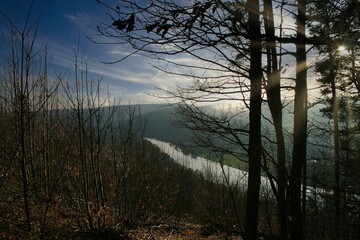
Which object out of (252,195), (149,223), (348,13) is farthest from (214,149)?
(149,223)

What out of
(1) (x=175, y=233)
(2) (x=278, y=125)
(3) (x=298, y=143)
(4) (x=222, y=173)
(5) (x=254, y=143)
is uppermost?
(2) (x=278, y=125)

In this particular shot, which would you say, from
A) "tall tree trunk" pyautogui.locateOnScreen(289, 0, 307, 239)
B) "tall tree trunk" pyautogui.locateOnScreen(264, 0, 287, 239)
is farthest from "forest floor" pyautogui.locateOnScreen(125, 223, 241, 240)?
"tall tree trunk" pyautogui.locateOnScreen(264, 0, 287, 239)

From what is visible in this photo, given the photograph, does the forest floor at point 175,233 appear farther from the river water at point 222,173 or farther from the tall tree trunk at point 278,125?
the tall tree trunk at point 278,125

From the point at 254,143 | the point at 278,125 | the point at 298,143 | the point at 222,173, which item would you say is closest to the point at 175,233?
the point at 298,143

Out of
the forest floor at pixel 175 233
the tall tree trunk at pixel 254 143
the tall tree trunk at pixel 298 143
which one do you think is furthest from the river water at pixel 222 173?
the forest floor at pixel 175 233

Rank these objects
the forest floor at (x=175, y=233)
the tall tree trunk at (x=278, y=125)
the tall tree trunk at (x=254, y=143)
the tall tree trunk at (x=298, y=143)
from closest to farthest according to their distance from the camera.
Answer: the tall tree trunk at (x=254, y=143) < the tall tree trunk at (x=278, y=125) < the tall tree trunk at (x=298, y=143) < the forest floor at (x=175, y=233)

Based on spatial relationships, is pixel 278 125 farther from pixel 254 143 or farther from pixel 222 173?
pixel 222 173

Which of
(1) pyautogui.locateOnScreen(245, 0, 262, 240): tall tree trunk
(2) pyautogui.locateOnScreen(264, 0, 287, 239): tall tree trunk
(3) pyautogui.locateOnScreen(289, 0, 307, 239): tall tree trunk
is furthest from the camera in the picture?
(3) pyautogui.locateOnScreen(289, 0, 307, 239): tall tree trunk

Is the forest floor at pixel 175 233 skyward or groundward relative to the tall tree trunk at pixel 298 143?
groundward

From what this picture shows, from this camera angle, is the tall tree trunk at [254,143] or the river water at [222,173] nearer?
the tall tree trunk at [254,143]

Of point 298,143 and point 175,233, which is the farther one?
point 175,233

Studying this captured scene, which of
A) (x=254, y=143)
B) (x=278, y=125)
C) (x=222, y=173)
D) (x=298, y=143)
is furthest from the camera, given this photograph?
(x=222, y=173)

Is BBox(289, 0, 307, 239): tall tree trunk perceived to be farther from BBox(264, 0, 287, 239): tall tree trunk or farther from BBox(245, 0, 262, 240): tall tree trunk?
BBox(245, 0, 262, 240): tall tree trunk

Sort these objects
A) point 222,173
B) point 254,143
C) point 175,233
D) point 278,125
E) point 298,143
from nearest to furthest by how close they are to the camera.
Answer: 1. point 254,143
2. point 278,125
3. point 298,143
4. point 175,233
5. point 222,173
